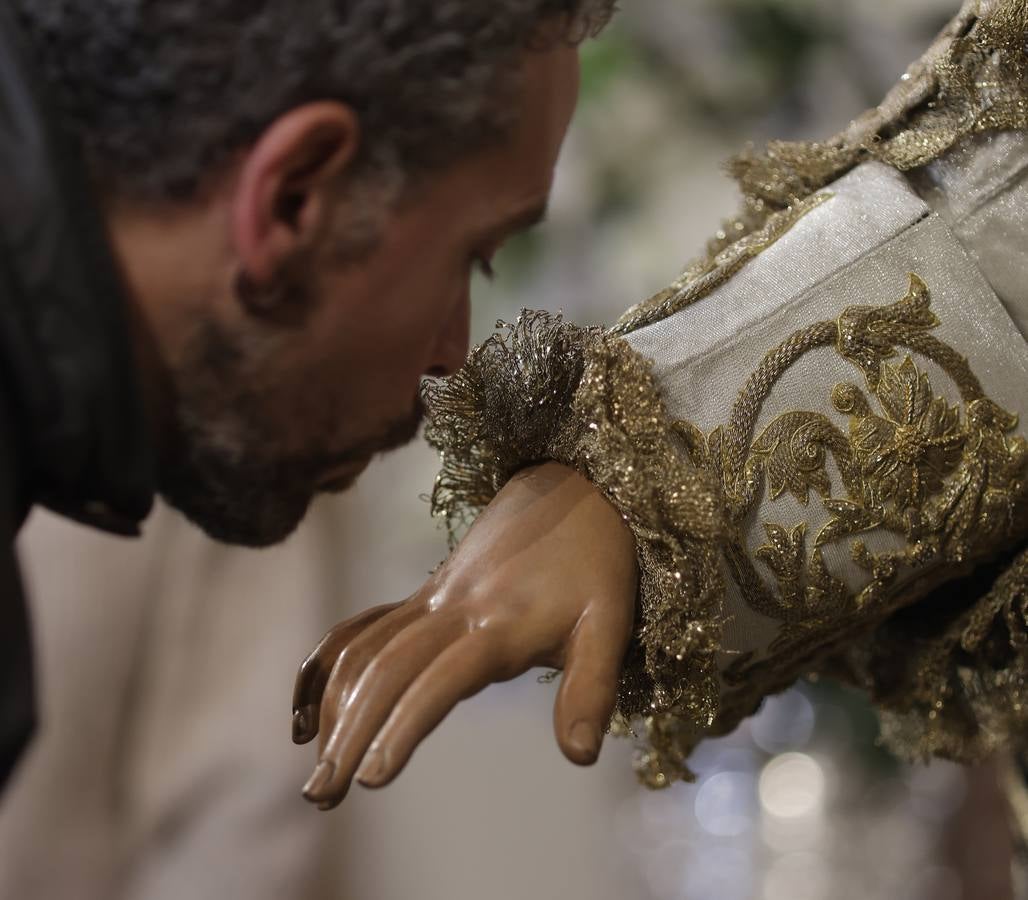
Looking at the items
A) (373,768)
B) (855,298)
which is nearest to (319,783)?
(373,768)

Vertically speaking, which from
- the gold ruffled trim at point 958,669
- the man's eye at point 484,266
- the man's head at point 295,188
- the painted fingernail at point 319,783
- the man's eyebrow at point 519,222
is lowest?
the gold ruffled trim at point 958,669

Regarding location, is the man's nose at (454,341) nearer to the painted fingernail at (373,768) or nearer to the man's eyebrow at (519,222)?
the man's eyebrow at (519,222)

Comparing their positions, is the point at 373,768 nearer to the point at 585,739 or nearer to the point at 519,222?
the point at 585,739

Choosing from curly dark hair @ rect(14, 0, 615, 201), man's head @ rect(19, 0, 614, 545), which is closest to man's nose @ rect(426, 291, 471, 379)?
man's head @ rect(19, 0, 614, 545)

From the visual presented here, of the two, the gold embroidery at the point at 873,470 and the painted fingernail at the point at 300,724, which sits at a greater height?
the painted fingernail at the point at 300,724

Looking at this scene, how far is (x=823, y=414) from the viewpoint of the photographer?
72 centimetres

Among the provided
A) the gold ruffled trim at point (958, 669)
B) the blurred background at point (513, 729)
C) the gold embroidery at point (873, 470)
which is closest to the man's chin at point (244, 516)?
the gold embroidery at point (873, 470)

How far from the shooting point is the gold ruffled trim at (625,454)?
66 centimetres

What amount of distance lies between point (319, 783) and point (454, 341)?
21cm

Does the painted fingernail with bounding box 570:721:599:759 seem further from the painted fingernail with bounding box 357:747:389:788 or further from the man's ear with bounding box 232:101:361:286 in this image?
the man's ear with bounding box 232:101:361:286

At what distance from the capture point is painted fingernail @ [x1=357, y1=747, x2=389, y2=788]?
56 cm

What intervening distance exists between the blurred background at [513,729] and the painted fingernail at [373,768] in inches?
31.2

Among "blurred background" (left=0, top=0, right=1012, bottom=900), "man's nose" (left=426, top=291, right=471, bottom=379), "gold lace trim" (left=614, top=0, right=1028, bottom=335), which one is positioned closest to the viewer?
"man's nose" (left=426, top=291, right=471, bottom=379)

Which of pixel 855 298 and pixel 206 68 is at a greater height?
pixel 206 68
